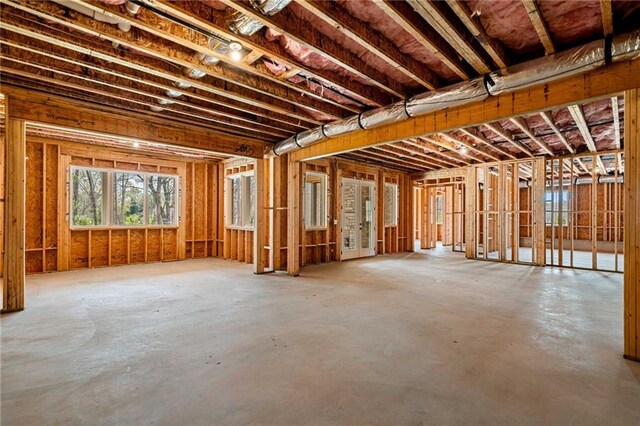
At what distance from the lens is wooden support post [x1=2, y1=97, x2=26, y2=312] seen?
3654mm

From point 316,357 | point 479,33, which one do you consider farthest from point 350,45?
point 316,357

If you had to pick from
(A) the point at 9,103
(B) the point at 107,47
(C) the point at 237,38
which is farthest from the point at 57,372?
(A) the point at 9,103

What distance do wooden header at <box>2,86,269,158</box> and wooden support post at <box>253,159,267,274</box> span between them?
1.33ft

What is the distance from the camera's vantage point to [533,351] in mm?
2672

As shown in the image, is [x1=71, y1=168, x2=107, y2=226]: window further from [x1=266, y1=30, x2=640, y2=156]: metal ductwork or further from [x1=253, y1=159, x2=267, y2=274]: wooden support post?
[x1=266, y1=30, x2=640, y2=156]: metal ductwork

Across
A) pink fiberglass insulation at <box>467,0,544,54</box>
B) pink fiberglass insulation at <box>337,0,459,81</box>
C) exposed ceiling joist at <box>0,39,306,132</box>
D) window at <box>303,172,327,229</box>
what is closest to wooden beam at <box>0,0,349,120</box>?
exposed ceiling joist at <box>0,39,306,132</box>

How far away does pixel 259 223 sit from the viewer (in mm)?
6074

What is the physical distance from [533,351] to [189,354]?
119 inches

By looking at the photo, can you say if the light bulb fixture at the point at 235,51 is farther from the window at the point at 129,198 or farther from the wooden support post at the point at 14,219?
the window at the point at 129,198

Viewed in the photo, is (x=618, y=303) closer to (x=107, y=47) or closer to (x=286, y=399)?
(x=286, y=399)

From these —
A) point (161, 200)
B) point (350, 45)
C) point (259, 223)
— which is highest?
point (350, 45)

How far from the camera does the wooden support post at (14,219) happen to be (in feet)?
12.0

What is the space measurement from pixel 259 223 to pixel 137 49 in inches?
149

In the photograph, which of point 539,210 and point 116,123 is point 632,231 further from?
point 116,123
